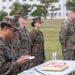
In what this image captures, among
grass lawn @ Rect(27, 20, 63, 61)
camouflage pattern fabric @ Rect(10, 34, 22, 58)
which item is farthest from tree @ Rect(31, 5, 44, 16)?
camouflage pattern fabric @ Rect(10, 34, 22, 58)

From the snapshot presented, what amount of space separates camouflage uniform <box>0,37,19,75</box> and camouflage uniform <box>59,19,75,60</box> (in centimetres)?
359

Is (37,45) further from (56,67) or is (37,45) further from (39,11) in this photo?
(39,11)

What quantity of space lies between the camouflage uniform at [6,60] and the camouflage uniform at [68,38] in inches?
142

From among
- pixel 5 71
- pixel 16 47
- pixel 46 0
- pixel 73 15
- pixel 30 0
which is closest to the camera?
pixel 5 71

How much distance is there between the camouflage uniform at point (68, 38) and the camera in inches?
314

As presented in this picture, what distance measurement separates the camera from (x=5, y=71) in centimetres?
437

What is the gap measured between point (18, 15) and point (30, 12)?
66608 millimetres

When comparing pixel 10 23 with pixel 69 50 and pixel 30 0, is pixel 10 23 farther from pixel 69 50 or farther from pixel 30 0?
pixel 30 0

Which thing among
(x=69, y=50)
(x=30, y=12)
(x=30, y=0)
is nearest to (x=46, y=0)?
(x=30, y=12)

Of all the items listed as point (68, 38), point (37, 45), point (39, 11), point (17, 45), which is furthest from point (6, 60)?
point (39, 11)

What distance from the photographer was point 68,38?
804 centimetres

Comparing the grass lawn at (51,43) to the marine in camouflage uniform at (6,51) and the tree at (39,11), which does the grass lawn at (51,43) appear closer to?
the marine in camouflage uniform at (6,51)

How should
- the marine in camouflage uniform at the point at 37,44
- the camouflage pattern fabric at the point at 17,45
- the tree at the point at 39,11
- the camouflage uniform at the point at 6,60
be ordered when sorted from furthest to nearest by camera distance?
the tree at the point at 39,11, the marine in camouflage uniform at the point at 37,44, the camouflage pattern fabric at the point at 17,45, the camouflage uniform at the point at 6,60

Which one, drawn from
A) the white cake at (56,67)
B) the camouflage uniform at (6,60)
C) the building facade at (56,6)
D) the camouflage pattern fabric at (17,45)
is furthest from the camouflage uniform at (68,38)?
the building facade at (56,6)
